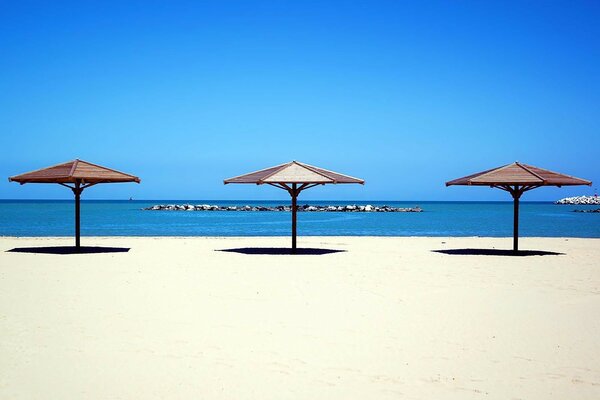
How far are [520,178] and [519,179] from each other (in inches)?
2.3

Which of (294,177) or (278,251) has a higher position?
(294,177)

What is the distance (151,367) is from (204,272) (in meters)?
5.10

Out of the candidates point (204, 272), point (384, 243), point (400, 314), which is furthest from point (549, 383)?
point (384, 243)

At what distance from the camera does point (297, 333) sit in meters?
5.39

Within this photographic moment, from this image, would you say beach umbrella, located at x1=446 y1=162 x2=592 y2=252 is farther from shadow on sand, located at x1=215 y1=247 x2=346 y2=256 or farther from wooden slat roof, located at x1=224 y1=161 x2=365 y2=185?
shadow on sand, located at x1=215 y1=247 x2=346 y2=256

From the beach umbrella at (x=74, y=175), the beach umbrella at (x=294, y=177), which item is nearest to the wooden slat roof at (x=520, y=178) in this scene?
the beach umbrella at (x=294, y=177)

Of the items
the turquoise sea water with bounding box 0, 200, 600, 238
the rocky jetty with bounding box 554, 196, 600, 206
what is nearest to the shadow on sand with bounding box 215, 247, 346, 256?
the turquoise sea water with bounding box 0, 200, 600, 238

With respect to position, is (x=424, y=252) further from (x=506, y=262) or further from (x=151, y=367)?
(x=151, y=367)

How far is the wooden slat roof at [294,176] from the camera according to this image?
12.6 m

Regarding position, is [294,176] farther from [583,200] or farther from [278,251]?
[583,200]

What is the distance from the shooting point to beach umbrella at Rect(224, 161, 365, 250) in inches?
498

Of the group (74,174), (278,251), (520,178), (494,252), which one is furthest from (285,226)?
(520,178)

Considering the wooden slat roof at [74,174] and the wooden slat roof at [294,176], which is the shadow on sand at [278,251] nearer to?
the wooden slat roof at [294,176]

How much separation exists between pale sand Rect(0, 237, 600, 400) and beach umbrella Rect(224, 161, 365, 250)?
3081 mm
